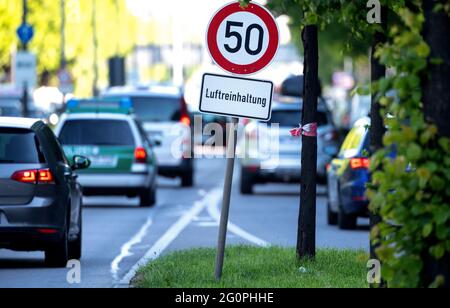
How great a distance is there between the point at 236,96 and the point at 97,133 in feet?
50.0

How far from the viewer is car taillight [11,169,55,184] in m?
14.8

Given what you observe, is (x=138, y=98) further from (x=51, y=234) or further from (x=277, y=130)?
(x=51, y=234)

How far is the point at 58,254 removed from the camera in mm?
15320

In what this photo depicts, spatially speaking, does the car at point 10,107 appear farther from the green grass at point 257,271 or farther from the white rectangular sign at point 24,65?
the green grass at point 257,271

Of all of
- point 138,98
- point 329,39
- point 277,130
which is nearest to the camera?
point 277,130

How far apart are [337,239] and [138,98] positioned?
15.5m

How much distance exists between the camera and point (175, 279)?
12.4 metres

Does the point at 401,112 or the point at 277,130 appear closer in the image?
the point at 401,112

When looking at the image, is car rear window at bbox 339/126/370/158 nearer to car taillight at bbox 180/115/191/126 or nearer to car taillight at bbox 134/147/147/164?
car taillight at bbox 134/147/147/164

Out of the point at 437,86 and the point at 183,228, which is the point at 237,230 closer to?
the point at 183,228

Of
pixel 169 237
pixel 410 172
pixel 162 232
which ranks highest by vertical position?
pixel 410 172

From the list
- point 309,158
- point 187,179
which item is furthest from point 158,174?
point 309,158
